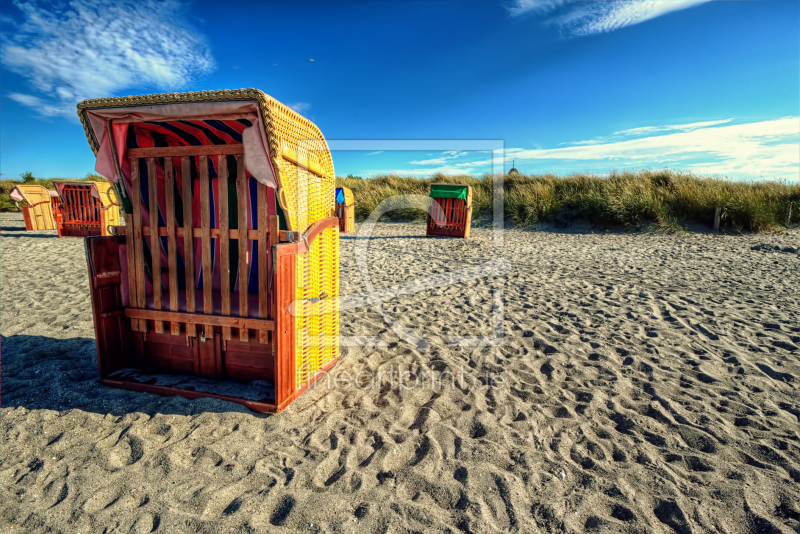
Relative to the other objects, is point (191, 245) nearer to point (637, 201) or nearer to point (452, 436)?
point (452, 436)

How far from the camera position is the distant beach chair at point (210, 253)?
259 centimetres

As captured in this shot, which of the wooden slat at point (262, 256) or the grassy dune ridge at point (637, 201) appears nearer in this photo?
the wooden slat at point (262, 256)

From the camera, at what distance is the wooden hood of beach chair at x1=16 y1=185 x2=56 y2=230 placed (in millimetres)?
13312

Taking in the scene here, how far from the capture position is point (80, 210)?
12.3 m

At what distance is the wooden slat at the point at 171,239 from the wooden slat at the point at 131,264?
0.30m

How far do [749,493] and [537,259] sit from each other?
286 inches

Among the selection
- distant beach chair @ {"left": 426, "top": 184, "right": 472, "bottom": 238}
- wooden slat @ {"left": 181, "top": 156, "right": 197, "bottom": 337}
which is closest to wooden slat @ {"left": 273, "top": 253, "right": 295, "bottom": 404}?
wooden slat @ {"left": 181, "top": 156, "right": 197, "bottom": 337}

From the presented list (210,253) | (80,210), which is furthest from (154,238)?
(80,210)

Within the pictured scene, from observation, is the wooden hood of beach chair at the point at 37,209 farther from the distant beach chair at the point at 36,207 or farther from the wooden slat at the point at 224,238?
the wooden slat at the point at 224,238

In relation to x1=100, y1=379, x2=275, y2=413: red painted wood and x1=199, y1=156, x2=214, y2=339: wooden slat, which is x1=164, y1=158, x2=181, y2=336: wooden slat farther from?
x1=100, y1=379, x2=275, y2=413: red painted wood

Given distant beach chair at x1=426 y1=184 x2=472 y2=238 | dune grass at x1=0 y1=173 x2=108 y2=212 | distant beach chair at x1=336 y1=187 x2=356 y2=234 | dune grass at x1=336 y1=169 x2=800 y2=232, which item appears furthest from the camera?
dune grass at x1=0 y1=173 x2=108 y2=212

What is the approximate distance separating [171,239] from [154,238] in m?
Result: 0.16

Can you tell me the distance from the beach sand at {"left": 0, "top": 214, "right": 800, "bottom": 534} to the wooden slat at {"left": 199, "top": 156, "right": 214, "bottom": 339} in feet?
2.32

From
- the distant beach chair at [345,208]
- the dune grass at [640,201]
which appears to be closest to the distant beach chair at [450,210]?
the distant beach chair at [345,208]
